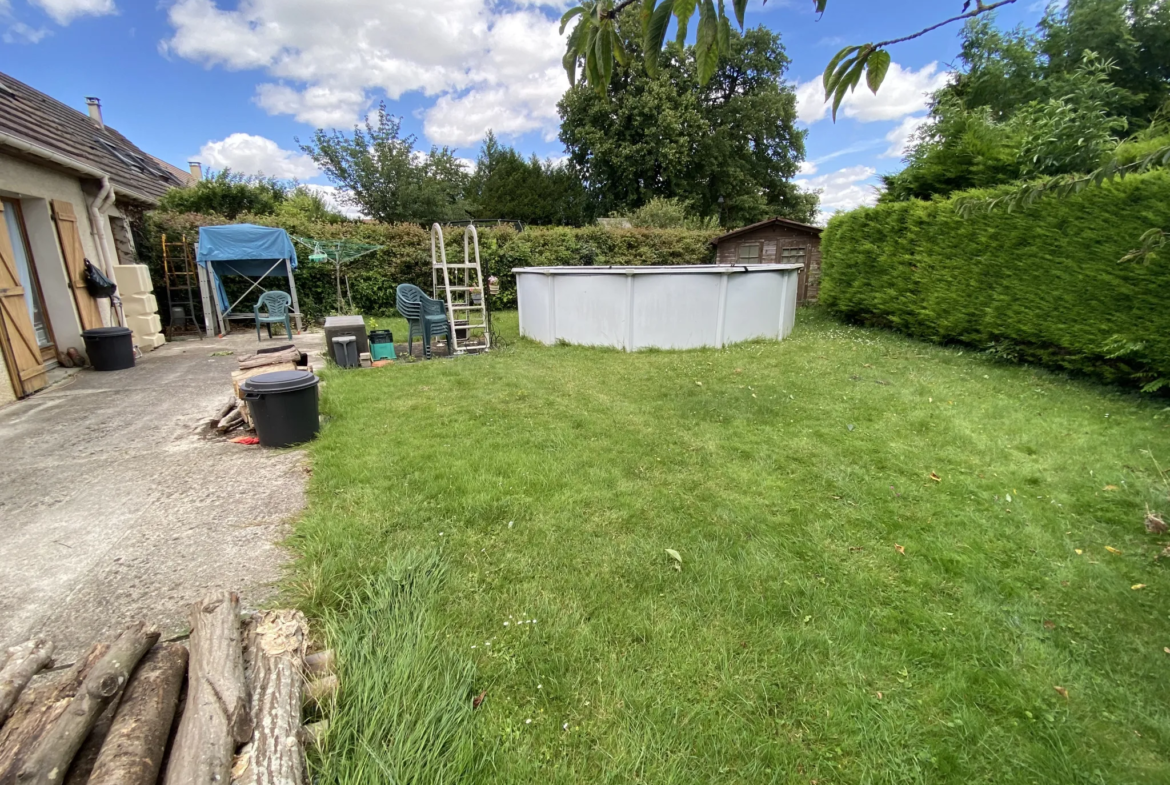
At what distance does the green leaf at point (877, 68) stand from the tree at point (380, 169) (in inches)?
894

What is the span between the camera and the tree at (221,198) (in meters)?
11.3

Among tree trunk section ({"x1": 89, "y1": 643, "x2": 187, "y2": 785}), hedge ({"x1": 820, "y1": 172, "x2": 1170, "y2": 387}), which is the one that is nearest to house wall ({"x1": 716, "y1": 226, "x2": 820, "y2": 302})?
hedge ({"x1": 820, "y1": 172, "x2": 1170, "y2": 387})

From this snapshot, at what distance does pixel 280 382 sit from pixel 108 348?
4.75 meters

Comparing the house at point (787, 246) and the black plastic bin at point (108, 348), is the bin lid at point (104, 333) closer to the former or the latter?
the black plastic bin at point (108, 348)

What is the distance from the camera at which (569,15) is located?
1297 millimetres

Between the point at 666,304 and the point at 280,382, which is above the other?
the point at 666,304

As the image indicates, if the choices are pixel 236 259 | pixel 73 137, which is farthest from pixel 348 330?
pixel 73 137

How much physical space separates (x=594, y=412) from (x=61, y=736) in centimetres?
399

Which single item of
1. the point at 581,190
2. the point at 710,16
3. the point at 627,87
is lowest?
the point at 710,16

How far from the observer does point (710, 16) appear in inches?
48.7

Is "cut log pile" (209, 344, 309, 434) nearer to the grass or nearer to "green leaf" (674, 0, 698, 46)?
the grass

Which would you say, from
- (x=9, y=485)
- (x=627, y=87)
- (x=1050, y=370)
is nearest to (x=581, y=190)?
(x=627, y=87)

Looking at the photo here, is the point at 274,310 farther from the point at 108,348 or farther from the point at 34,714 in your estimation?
the point at 34,714

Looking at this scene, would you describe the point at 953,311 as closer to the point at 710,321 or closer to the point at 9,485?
the point at 710,321
